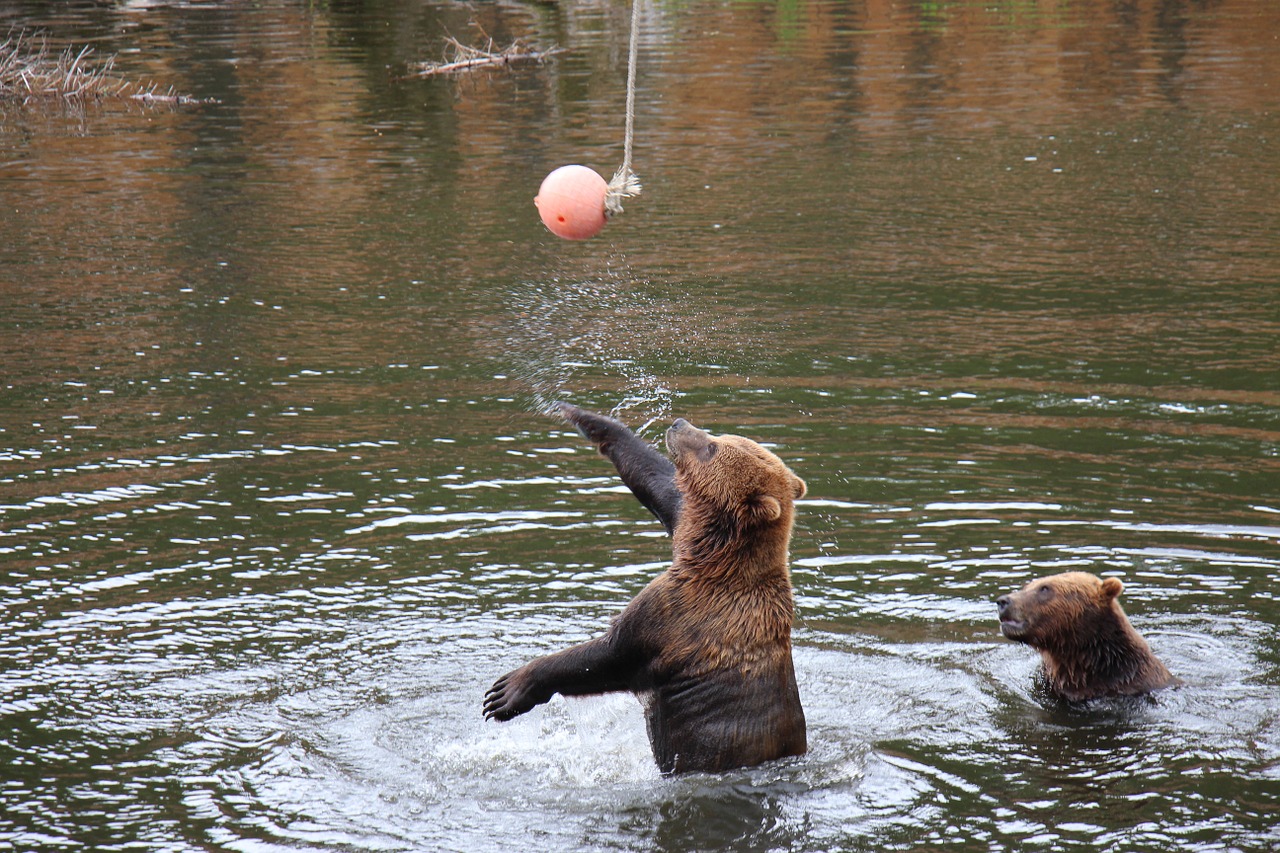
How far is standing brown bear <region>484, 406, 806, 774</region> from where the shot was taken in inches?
233

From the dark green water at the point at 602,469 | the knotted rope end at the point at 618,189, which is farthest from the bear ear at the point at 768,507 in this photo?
the knotted rope end at the point at 618,189

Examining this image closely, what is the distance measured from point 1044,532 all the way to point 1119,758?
2.29m

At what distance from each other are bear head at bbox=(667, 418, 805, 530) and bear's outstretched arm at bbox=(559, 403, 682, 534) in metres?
0.51

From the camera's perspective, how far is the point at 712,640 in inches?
233

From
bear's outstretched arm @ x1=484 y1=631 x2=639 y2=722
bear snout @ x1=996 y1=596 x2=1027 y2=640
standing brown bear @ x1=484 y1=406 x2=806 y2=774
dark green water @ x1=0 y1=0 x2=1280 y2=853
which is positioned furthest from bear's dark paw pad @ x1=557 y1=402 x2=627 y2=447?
bear snout @ x1=996 y1=596 x2=1027 y2=640

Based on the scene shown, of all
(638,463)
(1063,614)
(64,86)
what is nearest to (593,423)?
(638,463)

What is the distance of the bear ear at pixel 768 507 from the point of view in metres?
5.86

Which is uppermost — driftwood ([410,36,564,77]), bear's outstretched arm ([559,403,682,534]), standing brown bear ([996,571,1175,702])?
driftwood ([410,36,564,77])

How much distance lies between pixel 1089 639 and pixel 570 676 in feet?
8.26

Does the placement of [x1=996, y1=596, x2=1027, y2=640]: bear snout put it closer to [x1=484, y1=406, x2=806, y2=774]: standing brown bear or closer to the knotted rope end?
[x1=484, y1=406, x2=806, y2=774]: standing brown bear

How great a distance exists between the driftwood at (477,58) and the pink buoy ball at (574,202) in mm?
22267

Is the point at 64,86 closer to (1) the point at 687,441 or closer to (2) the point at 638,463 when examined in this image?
(2) the point at 638,463

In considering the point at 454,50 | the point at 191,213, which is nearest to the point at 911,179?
the point at 191,213

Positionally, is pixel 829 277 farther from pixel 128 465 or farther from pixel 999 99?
pixel 999 99
